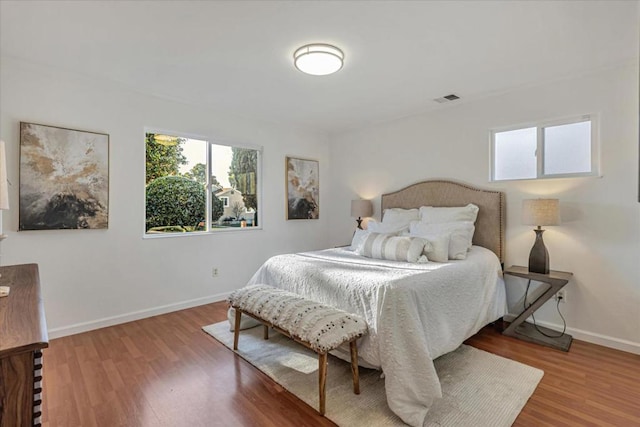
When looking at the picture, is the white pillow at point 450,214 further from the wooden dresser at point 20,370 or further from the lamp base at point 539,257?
the wooden dresser at point 20,370

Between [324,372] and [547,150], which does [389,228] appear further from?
[324,372]

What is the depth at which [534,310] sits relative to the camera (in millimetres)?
2711

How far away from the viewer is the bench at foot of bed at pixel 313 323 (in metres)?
1.80

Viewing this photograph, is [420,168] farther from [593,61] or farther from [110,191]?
[110,191]

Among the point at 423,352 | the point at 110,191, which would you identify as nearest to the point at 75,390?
the point at 110,191

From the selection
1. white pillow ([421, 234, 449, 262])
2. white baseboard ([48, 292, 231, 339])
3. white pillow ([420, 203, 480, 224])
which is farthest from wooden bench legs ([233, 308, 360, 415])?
white baseboard ([48, 292, 231, 339])

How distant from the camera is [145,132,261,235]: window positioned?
3518 millimetres

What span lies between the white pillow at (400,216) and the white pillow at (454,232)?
204 millimetres

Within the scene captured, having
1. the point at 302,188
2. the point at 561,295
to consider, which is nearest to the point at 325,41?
the point at 302,188

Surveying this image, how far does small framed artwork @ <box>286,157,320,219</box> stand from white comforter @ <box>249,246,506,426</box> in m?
1.77

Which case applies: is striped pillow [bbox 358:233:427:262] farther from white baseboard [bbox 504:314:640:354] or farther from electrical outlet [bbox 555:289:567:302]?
white baseboard [bbox 504:314:640:354]

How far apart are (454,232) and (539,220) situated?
2.28 ft

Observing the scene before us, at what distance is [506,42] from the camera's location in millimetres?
2309

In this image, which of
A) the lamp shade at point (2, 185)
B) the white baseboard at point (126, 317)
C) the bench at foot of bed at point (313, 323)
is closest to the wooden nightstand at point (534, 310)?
the bench at foot of bed at point (313, 323)
